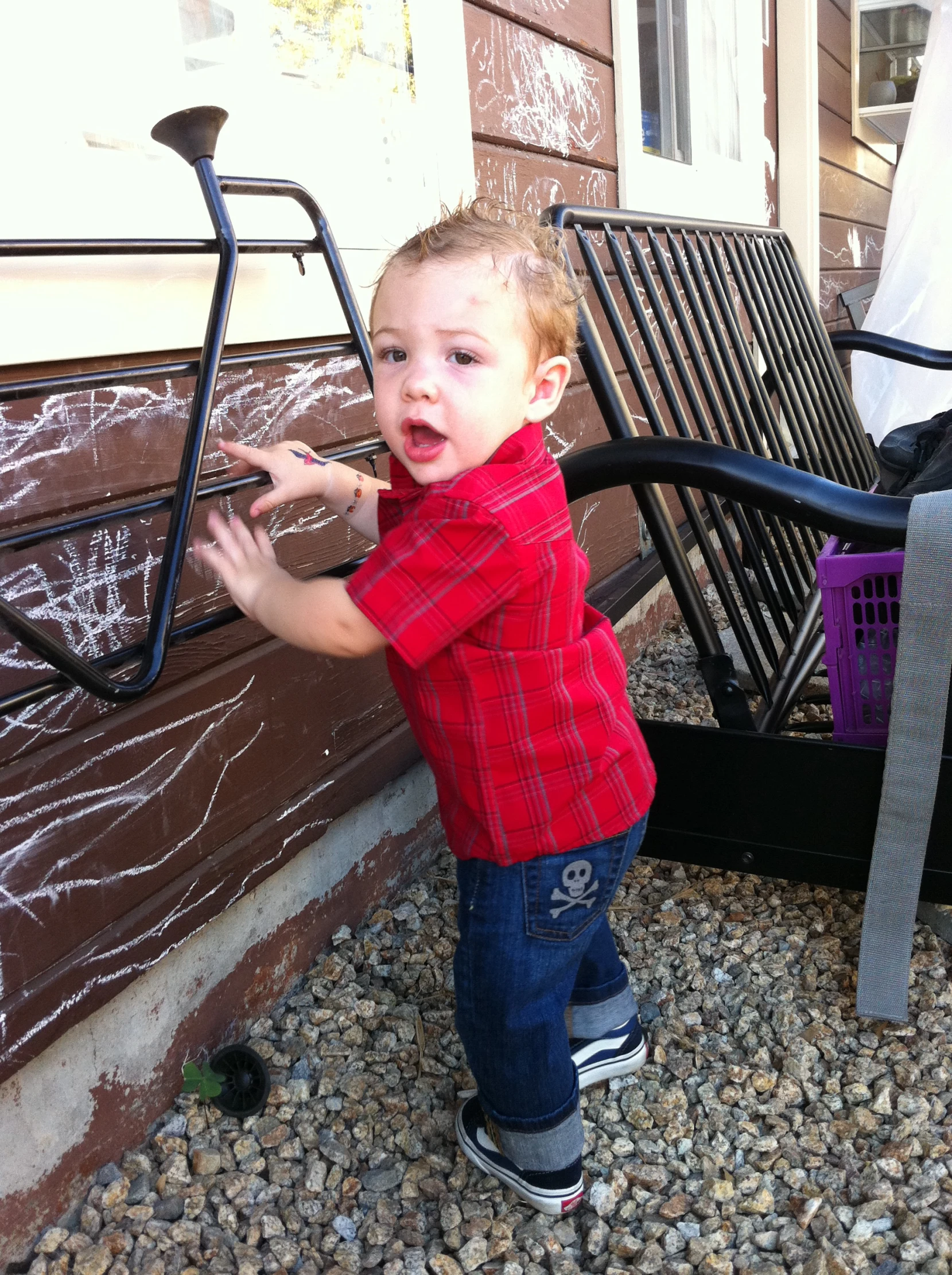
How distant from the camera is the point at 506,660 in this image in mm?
1062

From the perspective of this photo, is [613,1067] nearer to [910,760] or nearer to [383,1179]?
[383,1179]

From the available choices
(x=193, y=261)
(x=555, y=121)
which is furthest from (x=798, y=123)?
(x=193, y=261)

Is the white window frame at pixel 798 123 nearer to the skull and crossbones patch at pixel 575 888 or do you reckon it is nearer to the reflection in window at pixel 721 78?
the reflection in window at pixel 721 78

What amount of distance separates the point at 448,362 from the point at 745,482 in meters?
0.44

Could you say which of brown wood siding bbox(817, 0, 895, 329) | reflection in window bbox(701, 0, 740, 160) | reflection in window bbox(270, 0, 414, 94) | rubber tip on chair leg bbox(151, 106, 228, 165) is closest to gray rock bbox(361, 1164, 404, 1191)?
rubber tip on chair leg bbox(151, 106, 228, 165)

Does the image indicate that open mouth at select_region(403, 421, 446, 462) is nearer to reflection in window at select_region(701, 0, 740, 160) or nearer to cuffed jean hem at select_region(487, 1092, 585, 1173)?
cuffed jean hem at select_region(487, 1092, 585, 1173)

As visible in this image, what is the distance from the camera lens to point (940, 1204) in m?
1.18

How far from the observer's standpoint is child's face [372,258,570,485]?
99 centimetres

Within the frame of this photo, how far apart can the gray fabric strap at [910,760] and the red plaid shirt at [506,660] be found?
346mm

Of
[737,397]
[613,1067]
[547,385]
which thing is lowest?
[613,1067]

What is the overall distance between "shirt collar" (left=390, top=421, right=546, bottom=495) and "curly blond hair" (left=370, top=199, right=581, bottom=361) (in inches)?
3.0

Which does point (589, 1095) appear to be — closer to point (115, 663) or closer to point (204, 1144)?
point (204, 1144)

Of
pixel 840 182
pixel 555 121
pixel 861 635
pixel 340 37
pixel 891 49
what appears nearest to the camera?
pixel 861 635

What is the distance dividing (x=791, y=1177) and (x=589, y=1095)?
266 millimetres
